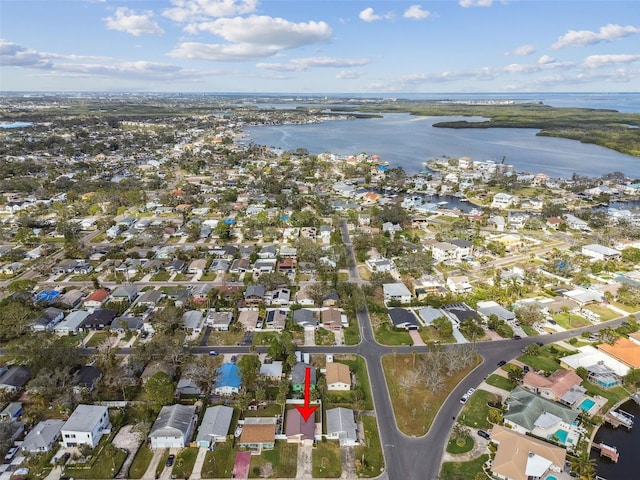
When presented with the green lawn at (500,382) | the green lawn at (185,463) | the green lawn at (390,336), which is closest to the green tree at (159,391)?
the green lawn at (185,463)

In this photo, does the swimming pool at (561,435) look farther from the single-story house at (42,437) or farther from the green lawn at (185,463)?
the single-story house at (42,437)

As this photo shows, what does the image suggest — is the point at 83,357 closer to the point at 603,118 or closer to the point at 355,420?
the point at 355,420

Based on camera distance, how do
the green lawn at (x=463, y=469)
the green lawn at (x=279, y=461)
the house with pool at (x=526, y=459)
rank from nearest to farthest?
1. the house with pool at (x=526, y=459)
2. the green lawn at (x=463, y=469)
3. the green lawn at (x=279, y=461)

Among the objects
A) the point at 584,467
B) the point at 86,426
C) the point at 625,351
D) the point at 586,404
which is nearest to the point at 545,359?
the point at 586,404

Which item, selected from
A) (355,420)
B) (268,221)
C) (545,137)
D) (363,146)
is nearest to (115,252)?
(268,221)

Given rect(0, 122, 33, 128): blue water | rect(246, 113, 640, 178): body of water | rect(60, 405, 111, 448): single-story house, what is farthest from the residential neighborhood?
rect(0, 122, 33, 128): blue water

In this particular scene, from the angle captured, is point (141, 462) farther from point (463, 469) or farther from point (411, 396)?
point (463, 469)
